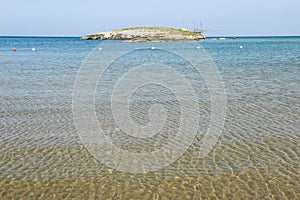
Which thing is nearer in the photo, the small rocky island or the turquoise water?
the turquoise water

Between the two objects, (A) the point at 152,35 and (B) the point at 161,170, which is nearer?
(B) the point at 161,170

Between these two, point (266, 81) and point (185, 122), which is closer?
point (185, 122)

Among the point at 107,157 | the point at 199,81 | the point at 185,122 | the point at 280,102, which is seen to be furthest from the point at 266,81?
the point at 107,157

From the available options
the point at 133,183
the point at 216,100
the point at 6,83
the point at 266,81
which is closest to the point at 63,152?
the point at 133,183

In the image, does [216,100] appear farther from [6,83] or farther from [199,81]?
[6,83]

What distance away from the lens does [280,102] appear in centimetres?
1752

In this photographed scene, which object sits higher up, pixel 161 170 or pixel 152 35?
pixel 152 35

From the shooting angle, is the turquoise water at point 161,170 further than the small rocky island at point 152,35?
No

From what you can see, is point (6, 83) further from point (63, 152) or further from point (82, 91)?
point (63, 152)

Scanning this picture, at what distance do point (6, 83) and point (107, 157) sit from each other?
17.3m

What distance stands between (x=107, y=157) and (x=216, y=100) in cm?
959

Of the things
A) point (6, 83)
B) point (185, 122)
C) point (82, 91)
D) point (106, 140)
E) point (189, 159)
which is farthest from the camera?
point (6, 83)

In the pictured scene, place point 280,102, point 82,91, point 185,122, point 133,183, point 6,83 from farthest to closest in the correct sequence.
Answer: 1. point 6,83
2. point 82,91
3. point 280,102
4. point 185,122
5. point 133,183

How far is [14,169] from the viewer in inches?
378
